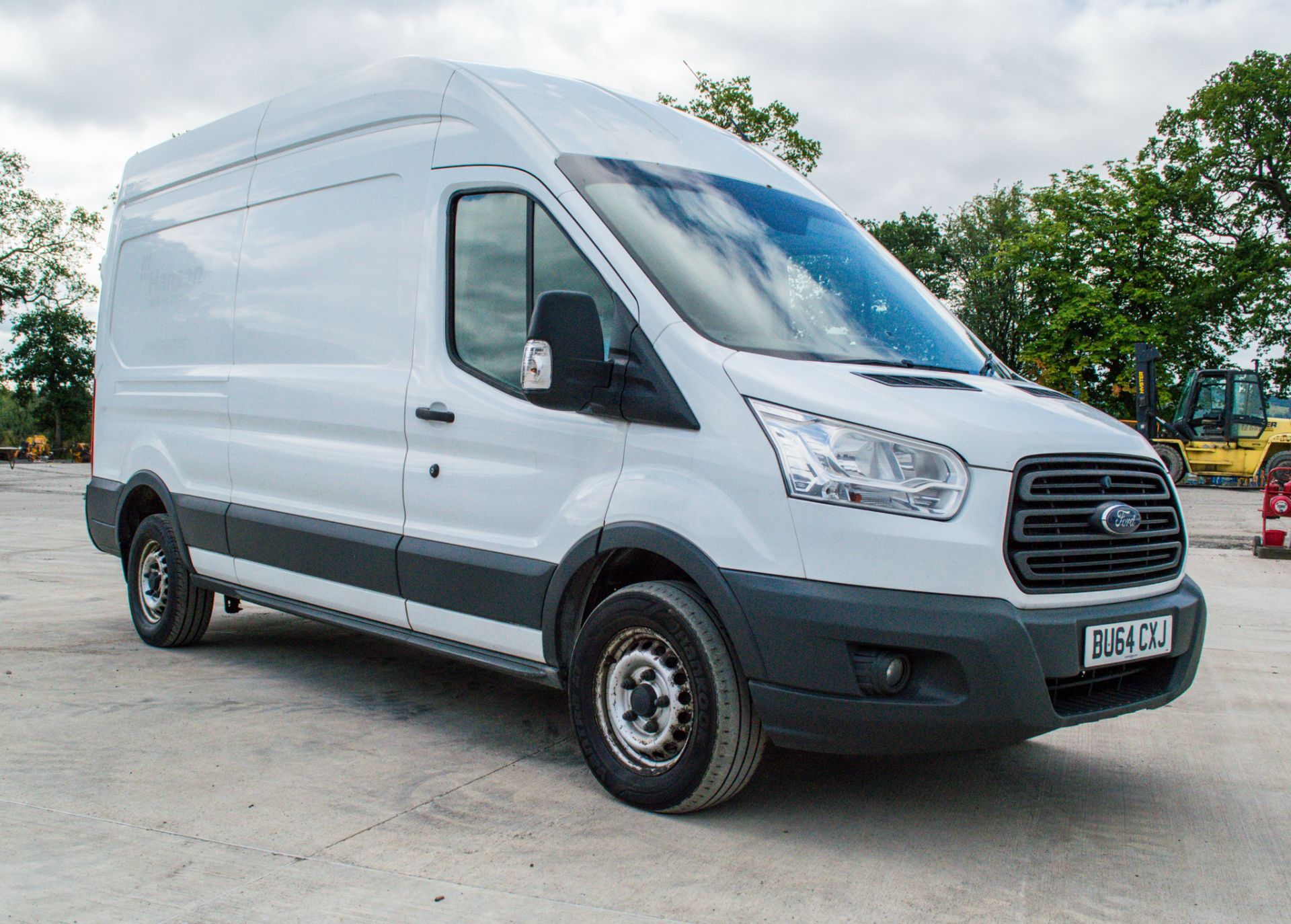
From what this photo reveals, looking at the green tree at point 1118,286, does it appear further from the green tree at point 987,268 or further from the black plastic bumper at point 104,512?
the black plastic bumper at point 104,512

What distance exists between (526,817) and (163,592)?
11.7 ft

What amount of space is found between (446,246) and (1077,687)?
276 cm

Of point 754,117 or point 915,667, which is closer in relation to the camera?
point 915,667

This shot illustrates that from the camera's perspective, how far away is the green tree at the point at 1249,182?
38.1 meters

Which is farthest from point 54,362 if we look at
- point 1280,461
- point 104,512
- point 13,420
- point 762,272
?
point 762,272

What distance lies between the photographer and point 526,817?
3670 mm

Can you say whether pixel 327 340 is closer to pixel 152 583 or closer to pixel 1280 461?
pixel 152 583

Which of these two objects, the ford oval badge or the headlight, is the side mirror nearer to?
the headlight

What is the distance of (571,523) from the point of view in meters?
3.89

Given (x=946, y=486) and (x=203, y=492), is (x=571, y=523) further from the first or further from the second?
(x=203, y=492)

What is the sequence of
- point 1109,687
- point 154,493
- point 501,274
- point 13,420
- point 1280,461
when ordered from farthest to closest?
point 13,420
point 1280,461
point 154,493
point 501,274
point 1109,687

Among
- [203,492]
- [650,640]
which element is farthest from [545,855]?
[203,492]

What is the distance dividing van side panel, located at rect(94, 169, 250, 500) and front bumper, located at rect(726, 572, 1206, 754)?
3.39m

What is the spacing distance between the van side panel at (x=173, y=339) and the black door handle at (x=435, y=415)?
1692mm
